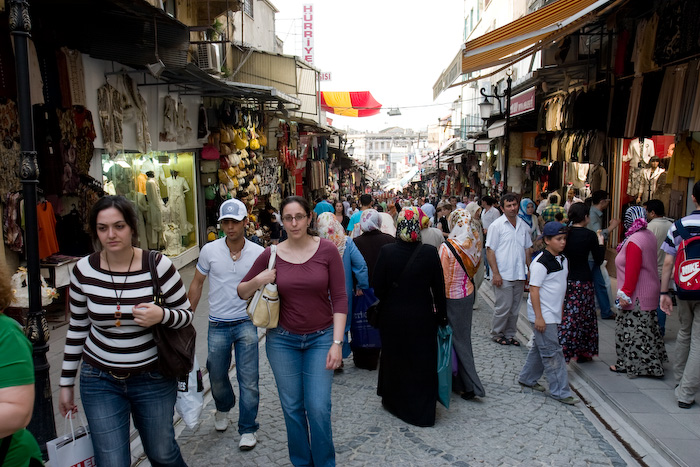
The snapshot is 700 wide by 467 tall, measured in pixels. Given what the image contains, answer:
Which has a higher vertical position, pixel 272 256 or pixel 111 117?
pixel 111 117

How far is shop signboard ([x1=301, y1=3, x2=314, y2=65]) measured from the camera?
30391 mm

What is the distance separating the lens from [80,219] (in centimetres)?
787

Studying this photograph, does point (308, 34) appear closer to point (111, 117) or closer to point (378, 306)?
point (111, 117)

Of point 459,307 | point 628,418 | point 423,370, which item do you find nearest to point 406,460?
point 423,370

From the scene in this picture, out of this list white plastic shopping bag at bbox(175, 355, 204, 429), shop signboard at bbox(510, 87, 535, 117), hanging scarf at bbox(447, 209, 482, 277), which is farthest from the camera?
shop signboard at bbox(510, 87, 535, 117)

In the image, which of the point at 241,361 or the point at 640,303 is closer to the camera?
the point at 241,361

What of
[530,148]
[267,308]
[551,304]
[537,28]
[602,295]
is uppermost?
[537,28]


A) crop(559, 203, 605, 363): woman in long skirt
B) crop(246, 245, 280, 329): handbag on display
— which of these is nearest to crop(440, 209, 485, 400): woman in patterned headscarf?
crop(559, 203, 605, 363): woman in long skirt

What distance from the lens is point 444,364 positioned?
4863 millimetres

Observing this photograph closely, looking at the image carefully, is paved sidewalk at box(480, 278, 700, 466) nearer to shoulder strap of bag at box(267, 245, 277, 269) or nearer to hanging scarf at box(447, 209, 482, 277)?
hanging scarf at box(447, 209, 482, 277)

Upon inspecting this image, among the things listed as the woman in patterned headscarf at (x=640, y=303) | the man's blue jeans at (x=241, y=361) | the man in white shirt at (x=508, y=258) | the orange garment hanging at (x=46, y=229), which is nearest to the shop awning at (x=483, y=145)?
the man in white shirt at (x=508, y=258)

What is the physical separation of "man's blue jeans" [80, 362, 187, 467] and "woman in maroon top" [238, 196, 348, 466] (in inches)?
29.4

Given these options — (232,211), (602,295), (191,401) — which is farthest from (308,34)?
(191,401)

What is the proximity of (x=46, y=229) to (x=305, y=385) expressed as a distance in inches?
191
